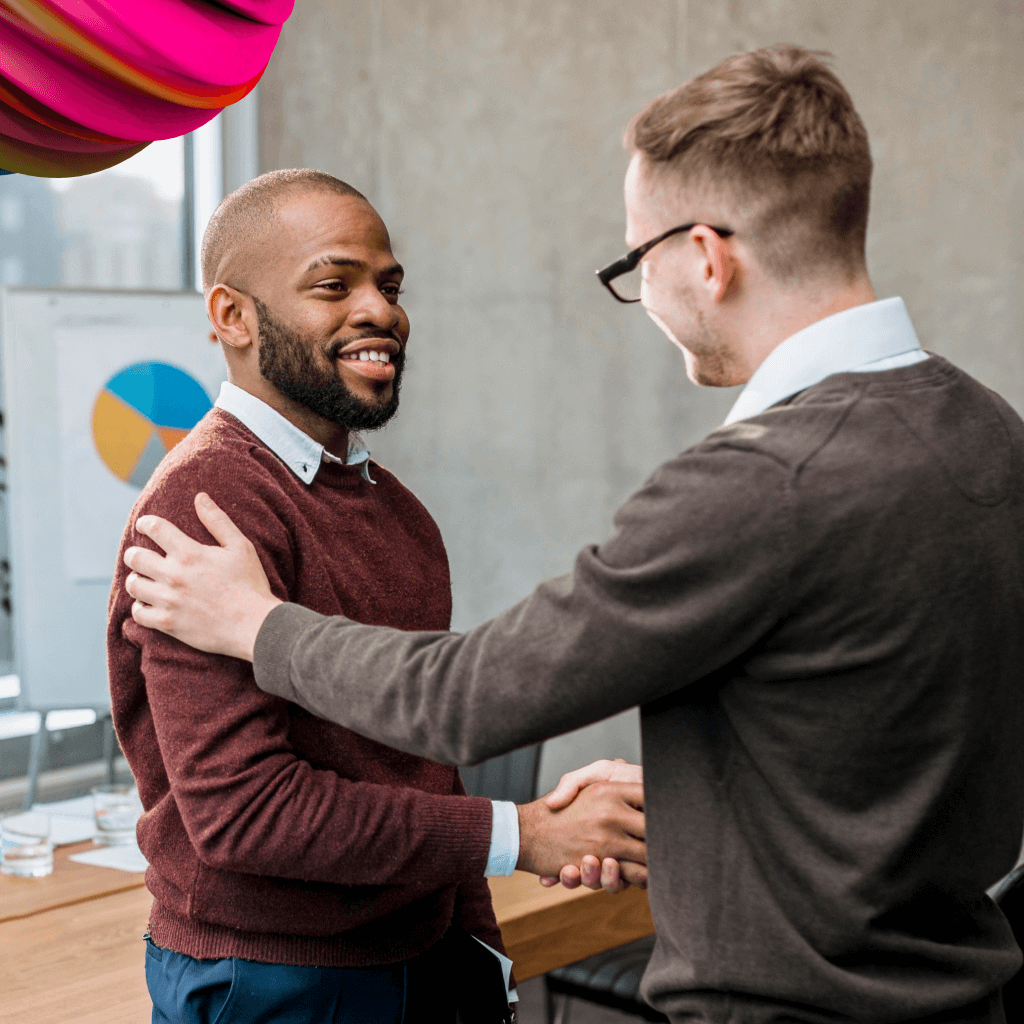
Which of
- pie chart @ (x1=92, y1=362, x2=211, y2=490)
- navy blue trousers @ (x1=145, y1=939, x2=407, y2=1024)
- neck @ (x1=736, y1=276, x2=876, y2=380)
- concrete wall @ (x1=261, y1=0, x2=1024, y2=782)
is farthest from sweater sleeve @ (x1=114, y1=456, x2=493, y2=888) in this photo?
concrete wall @ (x1=261, y1=0, x2=1024, y2=782)

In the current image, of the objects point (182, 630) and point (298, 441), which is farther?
point (298, 441)

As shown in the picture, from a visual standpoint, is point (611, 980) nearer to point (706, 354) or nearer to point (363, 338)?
point (363, 338)

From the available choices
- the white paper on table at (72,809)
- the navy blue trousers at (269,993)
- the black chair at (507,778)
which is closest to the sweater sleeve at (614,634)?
the navy blue trousers at (269,993)

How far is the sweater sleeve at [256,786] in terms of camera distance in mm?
1175

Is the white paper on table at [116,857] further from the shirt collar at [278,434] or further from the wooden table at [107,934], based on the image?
the shirt collar at [278,434]

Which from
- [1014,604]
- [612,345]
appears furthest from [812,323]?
[612,345]

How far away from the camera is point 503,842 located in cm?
131

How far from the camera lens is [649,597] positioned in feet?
3.13

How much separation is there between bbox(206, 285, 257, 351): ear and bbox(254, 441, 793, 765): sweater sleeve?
1.63ft

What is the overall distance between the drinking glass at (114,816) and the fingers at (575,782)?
136cm

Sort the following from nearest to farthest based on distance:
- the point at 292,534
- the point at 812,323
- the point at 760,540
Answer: the point at 760,540, the point at 812,323, the point at 292,534

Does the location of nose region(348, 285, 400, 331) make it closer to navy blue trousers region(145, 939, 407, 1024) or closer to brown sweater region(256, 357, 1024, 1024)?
brown sweater region(256, 357, 1024, 1024)

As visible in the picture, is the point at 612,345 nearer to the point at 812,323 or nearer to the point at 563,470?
the point at 563,470

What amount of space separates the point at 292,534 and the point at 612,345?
2637 millimetres
